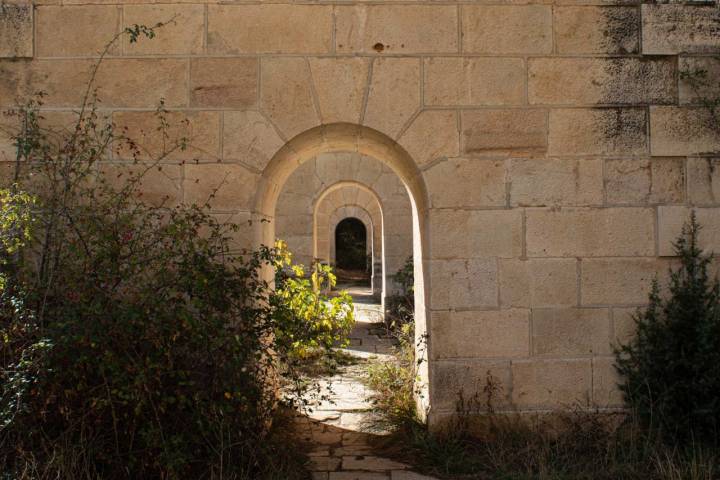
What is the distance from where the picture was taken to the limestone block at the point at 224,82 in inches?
164

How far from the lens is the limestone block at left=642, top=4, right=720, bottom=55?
418 cm

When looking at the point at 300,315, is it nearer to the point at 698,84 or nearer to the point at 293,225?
the point at 698,84

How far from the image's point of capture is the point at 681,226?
419 cm

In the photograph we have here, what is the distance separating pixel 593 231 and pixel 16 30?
419 cm

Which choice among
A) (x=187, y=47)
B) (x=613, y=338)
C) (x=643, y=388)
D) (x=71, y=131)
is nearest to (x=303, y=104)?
(x=187, y=47)

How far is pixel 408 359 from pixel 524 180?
2.14 metres

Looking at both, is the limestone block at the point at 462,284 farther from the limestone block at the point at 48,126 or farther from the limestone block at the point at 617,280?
the limestone block at the point at 48,126

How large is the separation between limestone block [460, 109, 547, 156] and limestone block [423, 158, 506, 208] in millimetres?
98

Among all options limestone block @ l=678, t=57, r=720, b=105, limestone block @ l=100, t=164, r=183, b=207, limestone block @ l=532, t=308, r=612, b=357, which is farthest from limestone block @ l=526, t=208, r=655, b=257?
limestone block @ l=100, t=164, r=183, b=207

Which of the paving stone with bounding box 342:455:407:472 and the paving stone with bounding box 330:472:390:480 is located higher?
the paving stone with bounding box 330:472:390:480

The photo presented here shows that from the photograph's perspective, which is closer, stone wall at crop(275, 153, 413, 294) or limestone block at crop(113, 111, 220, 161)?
limestone block at crop(113, 111, 220, 161)

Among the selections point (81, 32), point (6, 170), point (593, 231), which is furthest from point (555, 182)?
point (6, 170)

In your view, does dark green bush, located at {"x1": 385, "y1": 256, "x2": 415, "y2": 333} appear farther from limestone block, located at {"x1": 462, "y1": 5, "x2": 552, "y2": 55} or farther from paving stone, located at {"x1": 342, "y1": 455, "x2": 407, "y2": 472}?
limestone block, located at {"x1": 462, "y1": 5, "x2": 552, "y2": 55}

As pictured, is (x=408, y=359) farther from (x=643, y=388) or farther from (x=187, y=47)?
(x=187, y=47)
